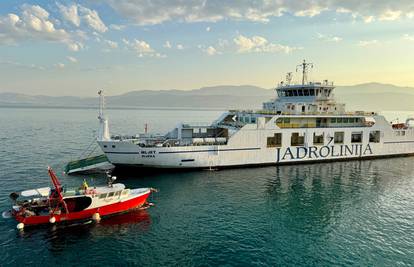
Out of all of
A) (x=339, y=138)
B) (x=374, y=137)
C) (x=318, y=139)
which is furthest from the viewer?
(x=374, y=137)

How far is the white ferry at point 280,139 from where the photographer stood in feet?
108

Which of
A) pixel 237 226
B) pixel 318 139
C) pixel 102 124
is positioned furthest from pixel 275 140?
pixel 102 124

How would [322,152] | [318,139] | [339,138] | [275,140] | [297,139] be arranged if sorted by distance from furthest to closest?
[339,138]
[318,139]
[322,152]
[297,139]
[275,140]

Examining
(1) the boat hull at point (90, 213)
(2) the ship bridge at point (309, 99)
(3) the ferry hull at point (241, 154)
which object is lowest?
(1) the boat hull at point (90, 213)

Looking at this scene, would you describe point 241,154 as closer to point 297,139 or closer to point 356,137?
point 297,139

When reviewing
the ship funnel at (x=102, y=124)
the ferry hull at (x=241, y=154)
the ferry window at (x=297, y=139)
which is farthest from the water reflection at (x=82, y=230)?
the ferry window at (x=297, y=139)

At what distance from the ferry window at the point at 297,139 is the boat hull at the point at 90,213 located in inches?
862

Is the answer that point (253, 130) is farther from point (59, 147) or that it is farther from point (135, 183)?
point (59, 147)

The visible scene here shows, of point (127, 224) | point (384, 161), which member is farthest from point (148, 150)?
point (384, 161)

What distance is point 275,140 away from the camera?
122 feet

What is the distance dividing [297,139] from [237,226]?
21489 millimetres

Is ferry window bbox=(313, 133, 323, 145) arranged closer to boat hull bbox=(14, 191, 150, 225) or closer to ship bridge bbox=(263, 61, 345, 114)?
ship bridge bbox=(263, 61, 345, 114)

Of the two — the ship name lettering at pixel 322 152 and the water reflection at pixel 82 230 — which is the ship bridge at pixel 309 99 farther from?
the water reflection at pixel 82 230

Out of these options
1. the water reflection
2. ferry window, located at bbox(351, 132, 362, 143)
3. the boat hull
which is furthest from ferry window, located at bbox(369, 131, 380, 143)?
the water reflection
